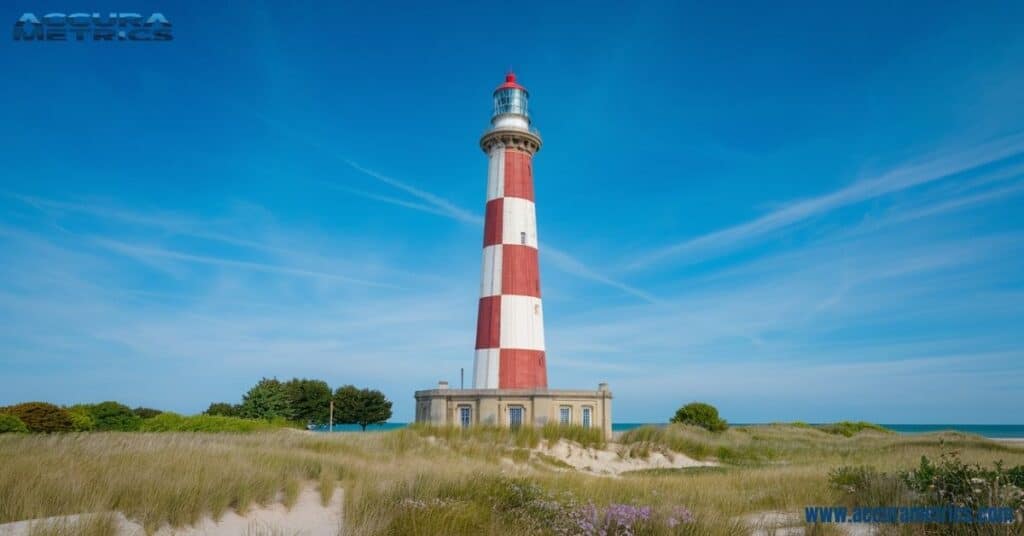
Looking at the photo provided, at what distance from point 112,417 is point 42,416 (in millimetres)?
5410

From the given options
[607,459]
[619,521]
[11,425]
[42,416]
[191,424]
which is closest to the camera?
[619,521]

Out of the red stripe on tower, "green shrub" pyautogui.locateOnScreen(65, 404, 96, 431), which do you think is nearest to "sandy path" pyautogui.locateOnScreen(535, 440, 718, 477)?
the red stripe on tower

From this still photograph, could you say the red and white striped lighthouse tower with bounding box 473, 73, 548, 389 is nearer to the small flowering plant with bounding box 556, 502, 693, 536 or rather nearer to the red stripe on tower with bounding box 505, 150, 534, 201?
the red stripe on tower with bounding box 505, 150, 534, 201

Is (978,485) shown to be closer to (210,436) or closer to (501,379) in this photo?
(210,436)

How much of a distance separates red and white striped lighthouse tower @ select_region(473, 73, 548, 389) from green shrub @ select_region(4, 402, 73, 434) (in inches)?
611

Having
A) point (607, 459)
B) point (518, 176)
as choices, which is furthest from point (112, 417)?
point (607, 459)

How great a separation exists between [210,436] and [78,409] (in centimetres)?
1566

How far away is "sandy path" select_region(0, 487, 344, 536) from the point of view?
25.0 feet

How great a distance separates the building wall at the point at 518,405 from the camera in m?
26.5

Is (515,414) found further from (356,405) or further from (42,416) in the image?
(356,405)

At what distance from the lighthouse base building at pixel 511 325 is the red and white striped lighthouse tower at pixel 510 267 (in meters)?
0.04

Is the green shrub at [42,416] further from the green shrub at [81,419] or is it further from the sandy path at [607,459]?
the sandy path at [607,459]

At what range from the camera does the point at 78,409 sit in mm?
29359

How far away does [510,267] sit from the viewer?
28.4m
